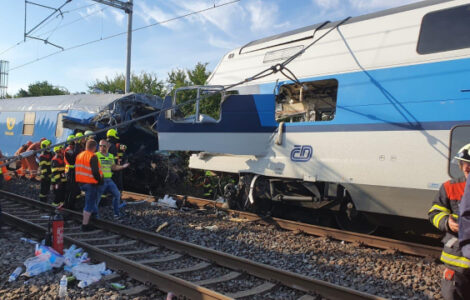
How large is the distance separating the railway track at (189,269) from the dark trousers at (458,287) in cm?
92

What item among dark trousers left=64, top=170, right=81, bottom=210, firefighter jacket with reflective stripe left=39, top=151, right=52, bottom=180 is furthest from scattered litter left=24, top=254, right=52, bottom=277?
firefighter jacket with reflective stripe left=39, top=151, right=52, bottom=180

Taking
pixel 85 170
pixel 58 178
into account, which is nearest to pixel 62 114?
pixel 58 178

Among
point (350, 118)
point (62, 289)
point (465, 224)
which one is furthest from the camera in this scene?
point (350, 118)

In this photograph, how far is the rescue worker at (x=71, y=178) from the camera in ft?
28.9

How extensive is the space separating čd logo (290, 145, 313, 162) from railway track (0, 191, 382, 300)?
2301 millimetres

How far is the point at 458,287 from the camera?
2934mm

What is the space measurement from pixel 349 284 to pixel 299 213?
317 cm

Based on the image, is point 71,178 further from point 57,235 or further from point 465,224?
point 465,224

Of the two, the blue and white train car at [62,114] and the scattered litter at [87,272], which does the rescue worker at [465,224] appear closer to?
the scattered litter at [87,272]

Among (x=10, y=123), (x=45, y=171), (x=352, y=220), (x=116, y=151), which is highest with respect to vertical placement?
(x=10, y=123)

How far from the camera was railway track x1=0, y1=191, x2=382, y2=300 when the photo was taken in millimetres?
4195

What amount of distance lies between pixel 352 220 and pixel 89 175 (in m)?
5.03

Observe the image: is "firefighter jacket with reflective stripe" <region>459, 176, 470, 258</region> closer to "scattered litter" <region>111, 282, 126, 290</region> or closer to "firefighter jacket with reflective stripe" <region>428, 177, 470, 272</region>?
"firefighter jacket with reflective stripe" <region>428, 177, 470, 272</region>

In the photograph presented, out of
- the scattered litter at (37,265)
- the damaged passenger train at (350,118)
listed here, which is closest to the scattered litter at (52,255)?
the scattered litter at (37,265)
